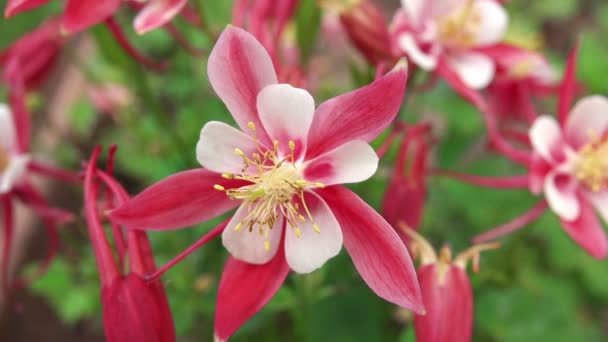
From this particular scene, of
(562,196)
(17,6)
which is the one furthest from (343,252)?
(17,6)

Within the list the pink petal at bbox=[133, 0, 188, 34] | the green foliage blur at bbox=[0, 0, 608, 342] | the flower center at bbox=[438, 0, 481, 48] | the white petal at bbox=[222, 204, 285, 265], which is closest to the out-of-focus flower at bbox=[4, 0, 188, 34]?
the pink petal at bbox=[133, 0, 188, 34]

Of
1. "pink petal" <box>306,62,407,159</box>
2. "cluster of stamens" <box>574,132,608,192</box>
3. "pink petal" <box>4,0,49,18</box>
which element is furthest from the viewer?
"cluster of stamens" <box>574,132,608,192</box>

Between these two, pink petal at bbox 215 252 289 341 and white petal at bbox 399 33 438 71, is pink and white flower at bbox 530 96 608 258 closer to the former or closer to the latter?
white petal at bbox 399 33 438 71

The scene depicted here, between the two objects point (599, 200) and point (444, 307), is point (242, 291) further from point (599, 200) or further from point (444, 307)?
point (599, 200)

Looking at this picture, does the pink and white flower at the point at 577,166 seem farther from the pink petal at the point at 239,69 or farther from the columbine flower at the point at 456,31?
the pink petal at the point at 239,69

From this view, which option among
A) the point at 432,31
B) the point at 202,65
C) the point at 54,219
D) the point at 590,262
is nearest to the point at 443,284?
the point at 432,31

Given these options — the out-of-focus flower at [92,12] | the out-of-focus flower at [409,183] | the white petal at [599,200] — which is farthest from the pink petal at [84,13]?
the white petal at [599,200]

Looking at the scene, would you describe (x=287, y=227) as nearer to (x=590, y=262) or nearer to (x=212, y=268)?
(x=212, y=268)
